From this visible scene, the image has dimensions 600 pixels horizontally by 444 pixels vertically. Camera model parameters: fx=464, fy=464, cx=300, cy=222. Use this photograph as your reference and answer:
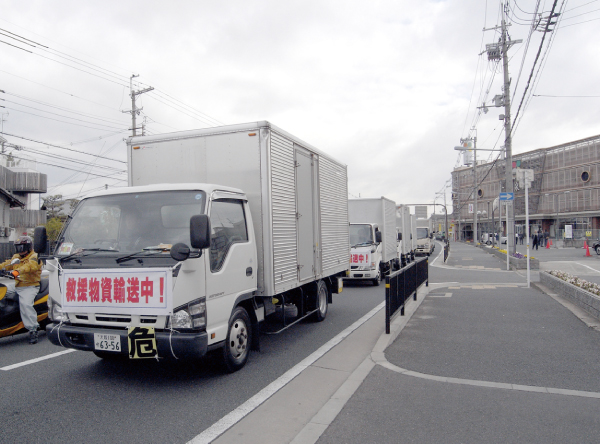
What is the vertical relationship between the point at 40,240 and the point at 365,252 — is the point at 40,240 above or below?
above

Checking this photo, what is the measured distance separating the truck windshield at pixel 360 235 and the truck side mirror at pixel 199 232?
10751 millimetres

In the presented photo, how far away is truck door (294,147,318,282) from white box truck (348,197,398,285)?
22.6 feet

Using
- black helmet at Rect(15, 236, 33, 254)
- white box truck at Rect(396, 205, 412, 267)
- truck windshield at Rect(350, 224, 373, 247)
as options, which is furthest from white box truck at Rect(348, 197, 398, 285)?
black helmet at Rect(15, 236, 33, 254)

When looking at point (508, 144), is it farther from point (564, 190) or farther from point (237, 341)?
point (564, 190)

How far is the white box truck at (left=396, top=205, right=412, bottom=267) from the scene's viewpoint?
67.6 ft

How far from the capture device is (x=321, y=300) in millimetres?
8984

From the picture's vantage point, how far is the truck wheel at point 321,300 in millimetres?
8602

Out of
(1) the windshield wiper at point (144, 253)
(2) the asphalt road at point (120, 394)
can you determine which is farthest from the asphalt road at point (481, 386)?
(1) the windshield wiper at point (144, 253)

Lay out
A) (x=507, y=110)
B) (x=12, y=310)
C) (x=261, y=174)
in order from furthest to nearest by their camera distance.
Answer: (x=507, y=110)
(x=12, y=310)
(x=261, y=174)

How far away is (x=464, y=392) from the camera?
15.9 ft

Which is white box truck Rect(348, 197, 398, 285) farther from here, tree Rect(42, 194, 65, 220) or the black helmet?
tree Rect(42, 194, 65, 220)

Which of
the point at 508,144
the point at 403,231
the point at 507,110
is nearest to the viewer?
the point at 403,231

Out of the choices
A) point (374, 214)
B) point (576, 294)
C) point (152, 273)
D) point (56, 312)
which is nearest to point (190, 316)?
point (152, 273)

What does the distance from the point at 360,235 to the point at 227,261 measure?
1028cm
